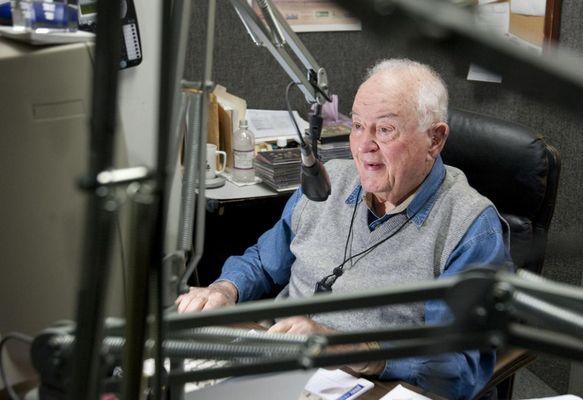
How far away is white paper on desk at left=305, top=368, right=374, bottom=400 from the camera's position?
116cm

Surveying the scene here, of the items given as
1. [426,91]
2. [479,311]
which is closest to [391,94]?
[426,91]

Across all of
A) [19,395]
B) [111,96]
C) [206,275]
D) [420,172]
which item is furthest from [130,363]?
[206,275]

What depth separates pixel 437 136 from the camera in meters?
1.61

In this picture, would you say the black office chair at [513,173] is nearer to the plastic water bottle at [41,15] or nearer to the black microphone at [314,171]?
the black microphone at [314,171]

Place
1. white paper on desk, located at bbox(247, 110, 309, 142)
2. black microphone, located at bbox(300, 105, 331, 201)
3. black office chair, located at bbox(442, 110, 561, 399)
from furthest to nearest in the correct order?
white paper on desk, located at bbox(247, 110, 309, 142) → black office chair, located at bbox(442, 110, 561, 399) → black microphone, located at bbox(300, 105, 331, 201)

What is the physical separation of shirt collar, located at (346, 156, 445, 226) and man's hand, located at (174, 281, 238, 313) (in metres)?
0.41

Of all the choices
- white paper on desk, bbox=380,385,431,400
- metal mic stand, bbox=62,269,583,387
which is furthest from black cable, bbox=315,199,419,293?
metal mic stand, bbox=62,269,583,387

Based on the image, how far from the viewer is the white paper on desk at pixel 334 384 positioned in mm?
1156

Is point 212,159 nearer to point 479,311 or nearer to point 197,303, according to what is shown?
point 197,303

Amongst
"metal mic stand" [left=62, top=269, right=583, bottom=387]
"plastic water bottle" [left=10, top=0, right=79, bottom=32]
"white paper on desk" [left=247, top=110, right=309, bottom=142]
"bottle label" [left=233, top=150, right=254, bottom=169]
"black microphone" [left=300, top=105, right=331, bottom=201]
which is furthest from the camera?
"white paper on desk" [left=247, top=110, right=309, bottom=142]

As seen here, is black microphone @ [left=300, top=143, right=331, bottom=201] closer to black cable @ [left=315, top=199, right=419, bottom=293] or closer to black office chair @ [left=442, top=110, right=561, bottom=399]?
black cable @ [left=315, top=199, right=419, bottom=293]

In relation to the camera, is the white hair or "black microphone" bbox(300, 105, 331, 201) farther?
the white hair

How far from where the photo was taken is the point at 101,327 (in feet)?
1.13

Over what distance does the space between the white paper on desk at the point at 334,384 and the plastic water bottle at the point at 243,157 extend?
111cm
